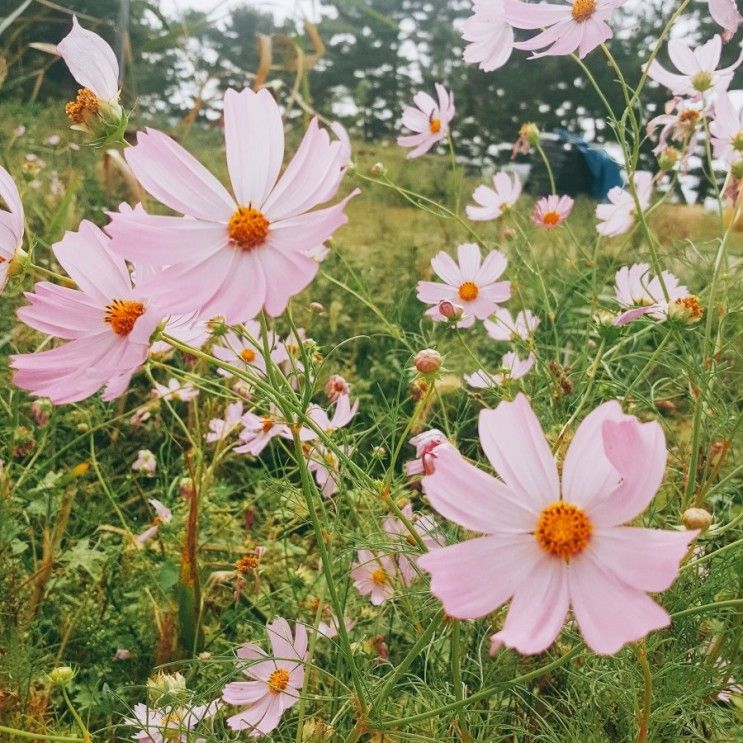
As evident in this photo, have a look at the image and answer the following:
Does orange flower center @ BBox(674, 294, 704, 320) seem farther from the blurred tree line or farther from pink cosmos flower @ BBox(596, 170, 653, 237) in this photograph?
the blurred tree line

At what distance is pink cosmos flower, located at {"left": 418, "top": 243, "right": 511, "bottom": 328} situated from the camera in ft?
2.83

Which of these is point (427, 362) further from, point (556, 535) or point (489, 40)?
point (489, 40)

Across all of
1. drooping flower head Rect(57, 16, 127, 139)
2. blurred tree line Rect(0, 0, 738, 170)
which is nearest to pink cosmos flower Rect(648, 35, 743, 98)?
drooping flower head Rect(57, 16, 127, 139)

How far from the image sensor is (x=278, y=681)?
603 millimetres

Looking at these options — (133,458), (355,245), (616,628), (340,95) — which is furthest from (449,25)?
(616,628)

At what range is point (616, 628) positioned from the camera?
283 millimetres

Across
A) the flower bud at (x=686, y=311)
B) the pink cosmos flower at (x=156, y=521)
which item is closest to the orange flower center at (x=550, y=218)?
the flower bud at (x=686, y=311)

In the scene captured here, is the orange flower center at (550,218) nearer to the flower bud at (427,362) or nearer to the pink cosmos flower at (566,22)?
the pink cosmos flower at (566,22)

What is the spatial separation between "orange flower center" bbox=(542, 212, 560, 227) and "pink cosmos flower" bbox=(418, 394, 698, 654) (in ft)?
2.54

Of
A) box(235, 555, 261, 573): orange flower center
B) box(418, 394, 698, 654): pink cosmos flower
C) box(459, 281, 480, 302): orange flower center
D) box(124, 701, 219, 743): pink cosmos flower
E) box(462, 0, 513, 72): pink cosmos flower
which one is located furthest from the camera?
box(459, 281, 480, 302): orange flower center

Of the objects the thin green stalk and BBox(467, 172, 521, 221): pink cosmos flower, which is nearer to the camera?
the thin green stalk

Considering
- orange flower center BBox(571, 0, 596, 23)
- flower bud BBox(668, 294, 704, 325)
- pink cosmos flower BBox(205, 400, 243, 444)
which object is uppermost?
orange flower center BBox(571, 0, 596, 23)

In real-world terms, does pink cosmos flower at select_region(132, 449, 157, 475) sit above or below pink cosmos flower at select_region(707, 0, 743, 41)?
below

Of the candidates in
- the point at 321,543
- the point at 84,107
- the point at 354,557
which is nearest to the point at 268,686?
the point at 354,557
